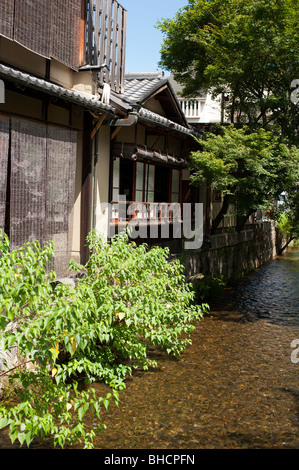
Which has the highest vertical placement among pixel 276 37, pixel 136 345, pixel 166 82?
pixel 276 37

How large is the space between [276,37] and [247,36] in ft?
3.26

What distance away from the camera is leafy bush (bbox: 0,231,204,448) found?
4.92 meters

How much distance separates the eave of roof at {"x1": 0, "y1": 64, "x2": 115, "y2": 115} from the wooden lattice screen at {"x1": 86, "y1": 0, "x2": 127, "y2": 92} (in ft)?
4.87

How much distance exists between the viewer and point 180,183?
18.0 metres

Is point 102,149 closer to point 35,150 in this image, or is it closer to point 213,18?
point 35,150

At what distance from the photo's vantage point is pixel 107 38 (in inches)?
474

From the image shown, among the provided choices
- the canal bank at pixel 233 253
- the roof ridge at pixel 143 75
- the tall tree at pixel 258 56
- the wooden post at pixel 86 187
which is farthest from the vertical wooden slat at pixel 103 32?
the canal bank at pixel 233 253

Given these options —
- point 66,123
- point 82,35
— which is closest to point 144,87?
point 82,35

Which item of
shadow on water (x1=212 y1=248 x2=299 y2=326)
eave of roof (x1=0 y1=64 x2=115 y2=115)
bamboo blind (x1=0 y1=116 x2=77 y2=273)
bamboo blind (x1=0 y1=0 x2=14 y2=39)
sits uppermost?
bamboo blind (x1=0 y1=0 x2=14 y2=39)

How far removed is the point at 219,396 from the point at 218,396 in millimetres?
19

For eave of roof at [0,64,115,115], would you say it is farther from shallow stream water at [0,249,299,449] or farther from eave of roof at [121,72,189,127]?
shallow stream water at [0,249,299,449]

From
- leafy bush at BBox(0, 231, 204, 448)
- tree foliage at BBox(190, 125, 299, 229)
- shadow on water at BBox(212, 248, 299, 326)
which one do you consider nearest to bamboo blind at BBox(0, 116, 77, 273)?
leafy bush at BBox(0, 231, 204, 448)

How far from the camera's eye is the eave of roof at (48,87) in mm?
7453
